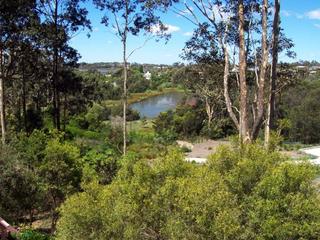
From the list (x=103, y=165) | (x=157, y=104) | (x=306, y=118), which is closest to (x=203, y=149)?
(x=306, y=118)

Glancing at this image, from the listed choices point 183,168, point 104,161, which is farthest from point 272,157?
point 104,161

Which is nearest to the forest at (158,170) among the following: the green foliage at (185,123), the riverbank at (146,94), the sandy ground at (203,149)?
the sandy ground at (203,149)

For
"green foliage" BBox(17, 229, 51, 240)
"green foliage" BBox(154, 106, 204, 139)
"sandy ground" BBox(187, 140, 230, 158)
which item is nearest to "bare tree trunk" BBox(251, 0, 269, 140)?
"green foliage" BBox(17, 229, 51, 240)

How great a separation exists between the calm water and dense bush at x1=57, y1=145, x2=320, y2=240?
67016mm

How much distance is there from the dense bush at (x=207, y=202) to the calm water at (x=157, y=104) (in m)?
67.0

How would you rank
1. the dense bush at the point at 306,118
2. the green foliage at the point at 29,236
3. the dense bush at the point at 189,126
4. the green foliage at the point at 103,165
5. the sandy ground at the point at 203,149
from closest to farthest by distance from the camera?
the green foliage at the point at 29,236 → the green foliage at the point at 103,165 → the sandy ground at the point at 203,149 → the dense bush at the point at 189,126 → the dense bush at the point at 306,118

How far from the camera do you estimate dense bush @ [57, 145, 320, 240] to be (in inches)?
249

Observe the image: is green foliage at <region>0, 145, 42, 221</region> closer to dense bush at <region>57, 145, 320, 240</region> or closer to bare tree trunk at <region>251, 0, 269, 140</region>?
dense bush at <region>57, 145, 320, 240</region>

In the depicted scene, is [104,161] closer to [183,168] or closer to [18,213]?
[18,213]

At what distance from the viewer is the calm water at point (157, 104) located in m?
79.5

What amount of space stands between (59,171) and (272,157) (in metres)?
6.49

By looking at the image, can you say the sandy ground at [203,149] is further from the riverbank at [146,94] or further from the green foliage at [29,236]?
the riverbank at [146,94]

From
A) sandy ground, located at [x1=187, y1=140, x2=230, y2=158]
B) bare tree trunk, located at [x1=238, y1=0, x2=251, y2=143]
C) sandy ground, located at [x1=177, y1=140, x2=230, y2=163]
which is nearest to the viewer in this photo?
bare tree trunk, located at [x1=238, y1=0, x2=251, y2=143]

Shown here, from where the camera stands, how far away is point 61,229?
757 centimetres
